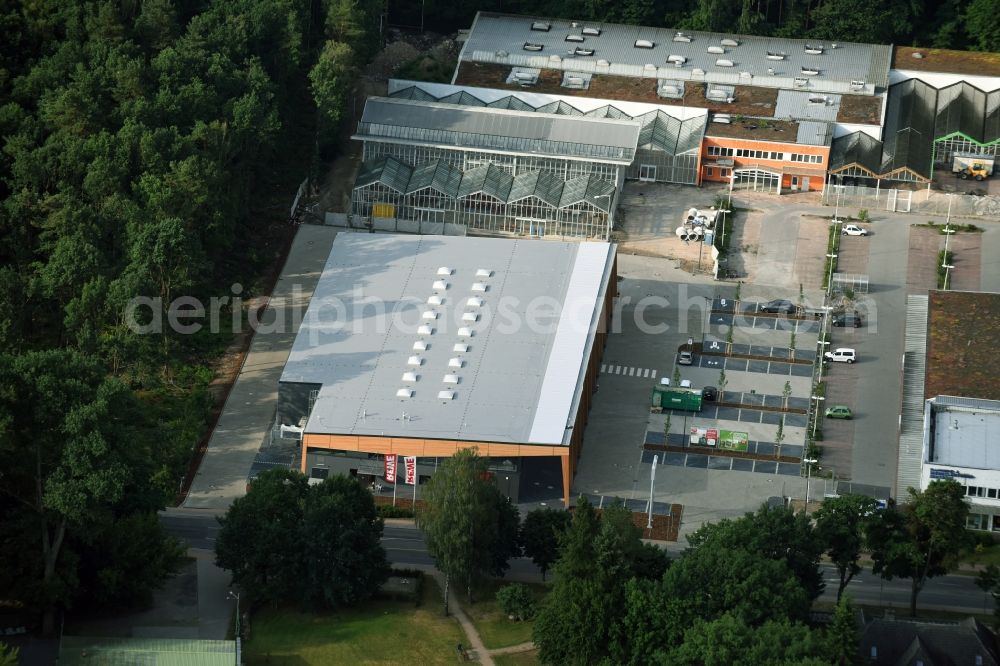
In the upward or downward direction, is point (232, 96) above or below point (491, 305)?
above

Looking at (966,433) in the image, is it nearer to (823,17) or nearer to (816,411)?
(816,411)

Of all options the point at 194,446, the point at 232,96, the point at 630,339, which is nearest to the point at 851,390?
the point at 630,339

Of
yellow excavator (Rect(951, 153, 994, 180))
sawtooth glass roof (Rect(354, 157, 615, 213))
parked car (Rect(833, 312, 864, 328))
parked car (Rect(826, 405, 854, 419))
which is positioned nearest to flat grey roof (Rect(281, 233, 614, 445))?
sawtooth glass roof (Rect(354, 157, 615, 213))

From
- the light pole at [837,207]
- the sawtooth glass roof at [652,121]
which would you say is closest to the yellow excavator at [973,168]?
the light pole at [837,207]

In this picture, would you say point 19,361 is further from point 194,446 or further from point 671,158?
point 671,158

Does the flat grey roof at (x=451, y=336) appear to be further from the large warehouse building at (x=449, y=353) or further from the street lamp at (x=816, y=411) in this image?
the street lamp at (x=816, y=411)

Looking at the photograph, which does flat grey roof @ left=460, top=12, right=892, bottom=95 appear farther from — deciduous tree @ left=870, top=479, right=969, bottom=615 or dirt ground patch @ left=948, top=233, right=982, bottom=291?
deciduous tree @ left=870, top=479, right=969, bottom=615

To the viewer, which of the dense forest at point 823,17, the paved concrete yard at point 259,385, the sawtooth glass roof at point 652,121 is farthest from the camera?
the dense forest at point 823,17
